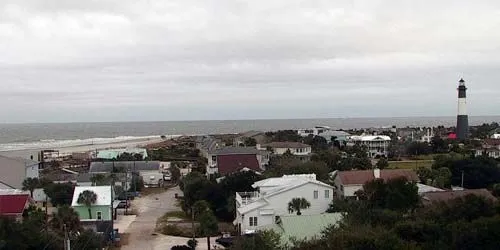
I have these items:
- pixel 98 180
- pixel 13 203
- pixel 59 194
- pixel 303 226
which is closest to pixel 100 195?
pixel 13 203

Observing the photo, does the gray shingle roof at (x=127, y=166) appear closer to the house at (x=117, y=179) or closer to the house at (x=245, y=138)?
the house at (x=117, y=179)

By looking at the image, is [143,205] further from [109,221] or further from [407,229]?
[407,229]

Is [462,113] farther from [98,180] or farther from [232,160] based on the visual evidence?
[98,180]

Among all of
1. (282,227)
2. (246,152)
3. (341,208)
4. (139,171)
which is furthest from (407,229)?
(139,171)

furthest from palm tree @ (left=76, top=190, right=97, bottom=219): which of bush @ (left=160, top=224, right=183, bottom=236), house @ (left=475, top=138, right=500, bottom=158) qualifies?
house @ (left=475, top=138, right=500, bottom=158)

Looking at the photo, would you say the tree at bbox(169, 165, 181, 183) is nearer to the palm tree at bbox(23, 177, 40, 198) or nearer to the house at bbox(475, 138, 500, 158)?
the palm tree at bbox(23, 177, 40, 198)

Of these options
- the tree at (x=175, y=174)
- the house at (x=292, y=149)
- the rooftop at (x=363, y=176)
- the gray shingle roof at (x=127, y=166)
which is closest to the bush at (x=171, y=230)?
the rooftop at (x=363, y=176)

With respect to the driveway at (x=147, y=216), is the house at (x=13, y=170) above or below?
above
